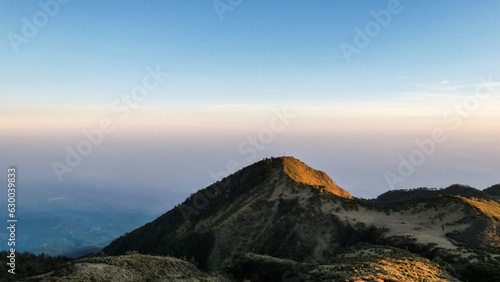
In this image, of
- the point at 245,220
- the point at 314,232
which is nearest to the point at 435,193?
the point at 314,232

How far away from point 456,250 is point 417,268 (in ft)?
33.2

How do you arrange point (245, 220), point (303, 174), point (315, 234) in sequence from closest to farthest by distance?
point (315, 234) < point (245, 220) < point (303, 174)

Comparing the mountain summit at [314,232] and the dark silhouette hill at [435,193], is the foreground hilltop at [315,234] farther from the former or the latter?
the dark silhouette hill at [435,193]

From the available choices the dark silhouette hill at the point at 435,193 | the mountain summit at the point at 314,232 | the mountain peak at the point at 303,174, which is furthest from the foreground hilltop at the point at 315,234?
the dark silhouette hill at the point at 435,193

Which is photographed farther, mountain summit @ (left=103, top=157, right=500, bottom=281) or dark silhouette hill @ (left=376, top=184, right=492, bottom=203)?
dark silhouette hill @ (left=376, top=184, right=492, bottom=203)

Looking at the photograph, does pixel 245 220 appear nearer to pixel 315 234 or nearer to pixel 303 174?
pixel 315 234

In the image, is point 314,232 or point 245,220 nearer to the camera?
point 314,232

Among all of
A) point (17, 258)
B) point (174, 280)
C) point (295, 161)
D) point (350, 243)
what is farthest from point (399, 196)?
point (17, 258)

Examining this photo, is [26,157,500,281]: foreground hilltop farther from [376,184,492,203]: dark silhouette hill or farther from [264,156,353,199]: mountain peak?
[376,184,492,203]: dark silhouette hill

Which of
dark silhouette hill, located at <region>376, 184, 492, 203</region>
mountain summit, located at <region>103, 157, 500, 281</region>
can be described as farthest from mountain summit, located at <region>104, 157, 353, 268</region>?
dark silhouette hill, located at <region>376, 184, 492, 203</region>

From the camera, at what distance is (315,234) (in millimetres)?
46250

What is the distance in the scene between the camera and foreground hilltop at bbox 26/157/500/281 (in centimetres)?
2584

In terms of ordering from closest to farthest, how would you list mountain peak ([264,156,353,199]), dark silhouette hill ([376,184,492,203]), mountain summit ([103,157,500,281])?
mountain summit ([103,157,500,281]) < dark silhouette hill ([376,184,492,203]) < mountain peak ([264,156,353,199])

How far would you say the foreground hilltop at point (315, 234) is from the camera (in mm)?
25844
